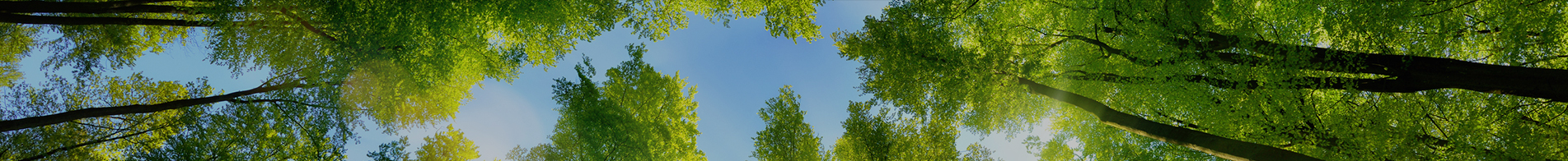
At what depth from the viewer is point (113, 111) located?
540 inches

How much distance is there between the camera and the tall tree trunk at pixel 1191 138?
32.2 feet

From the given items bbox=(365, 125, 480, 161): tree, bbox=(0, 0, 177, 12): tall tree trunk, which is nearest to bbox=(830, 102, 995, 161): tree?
bbox=(365, 125, 480, 161): tree

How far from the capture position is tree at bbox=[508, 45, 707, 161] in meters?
14.4

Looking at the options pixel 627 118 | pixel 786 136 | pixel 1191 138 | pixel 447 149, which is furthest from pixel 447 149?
pixel 1191 138

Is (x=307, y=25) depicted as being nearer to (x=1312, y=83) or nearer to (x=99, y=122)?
(x=99, y=122)

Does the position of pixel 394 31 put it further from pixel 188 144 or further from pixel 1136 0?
pixel 1136 0

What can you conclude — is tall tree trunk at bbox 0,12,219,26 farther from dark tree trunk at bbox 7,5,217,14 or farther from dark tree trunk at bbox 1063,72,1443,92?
dark tree trunk at bbox 1063,72,1443,92

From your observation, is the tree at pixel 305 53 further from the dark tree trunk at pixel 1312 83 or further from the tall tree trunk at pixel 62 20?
the dark tree trunk at pixel 1312 83

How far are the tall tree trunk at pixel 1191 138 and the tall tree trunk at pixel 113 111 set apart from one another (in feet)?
61.0

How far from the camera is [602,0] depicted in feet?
48.5

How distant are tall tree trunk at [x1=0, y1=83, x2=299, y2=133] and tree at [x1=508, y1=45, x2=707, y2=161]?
6.75m

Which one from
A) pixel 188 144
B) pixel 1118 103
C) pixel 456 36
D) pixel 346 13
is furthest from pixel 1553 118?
pixel 188 144

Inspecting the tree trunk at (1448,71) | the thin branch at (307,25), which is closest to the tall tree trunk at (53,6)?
the thin branch at (307,25)

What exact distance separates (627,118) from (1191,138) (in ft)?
Result: 38.4
